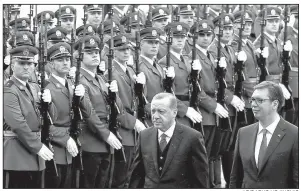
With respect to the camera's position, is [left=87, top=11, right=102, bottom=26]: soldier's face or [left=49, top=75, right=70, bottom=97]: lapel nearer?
[left=49, top=75, right=70, bottom=97]: lapel

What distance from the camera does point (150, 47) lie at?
971 cm

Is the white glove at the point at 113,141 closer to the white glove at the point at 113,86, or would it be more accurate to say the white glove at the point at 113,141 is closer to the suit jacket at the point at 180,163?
the white glove at the point at 113,86

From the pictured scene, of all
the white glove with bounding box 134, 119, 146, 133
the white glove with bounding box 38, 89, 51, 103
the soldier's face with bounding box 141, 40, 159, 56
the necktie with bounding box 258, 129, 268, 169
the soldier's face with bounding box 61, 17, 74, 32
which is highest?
the soldier's face with bounding box 61, 17, 74, 32

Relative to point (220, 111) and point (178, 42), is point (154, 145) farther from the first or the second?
point (220, 111)

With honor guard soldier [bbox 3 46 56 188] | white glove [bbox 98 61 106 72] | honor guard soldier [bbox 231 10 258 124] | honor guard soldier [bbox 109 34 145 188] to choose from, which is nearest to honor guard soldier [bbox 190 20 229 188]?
honor guard soldier [bbox 231 10 258 124]

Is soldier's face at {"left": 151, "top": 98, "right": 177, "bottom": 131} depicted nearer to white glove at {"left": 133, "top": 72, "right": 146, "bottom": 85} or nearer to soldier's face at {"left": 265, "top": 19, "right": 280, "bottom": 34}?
white glove at {"left": 133, "top": 72, "right": 146, "bottom": 85}

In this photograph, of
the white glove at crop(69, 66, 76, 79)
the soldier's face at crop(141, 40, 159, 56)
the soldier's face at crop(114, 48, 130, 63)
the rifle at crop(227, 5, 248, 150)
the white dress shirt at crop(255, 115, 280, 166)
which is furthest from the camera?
the rifle at crop(227, 5, 248, 150)

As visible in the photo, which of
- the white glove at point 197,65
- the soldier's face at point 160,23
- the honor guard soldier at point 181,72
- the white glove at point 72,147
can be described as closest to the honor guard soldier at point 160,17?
the soldier's face at point 160,23

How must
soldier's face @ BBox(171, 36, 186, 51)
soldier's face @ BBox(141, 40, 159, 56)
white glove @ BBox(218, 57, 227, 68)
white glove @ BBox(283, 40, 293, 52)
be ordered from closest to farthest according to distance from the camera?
soldier's face @ BBox(141, 40, 159, 56)
soldier's face @ BBox(171, 36, 186, 51)
white glove @ BBox(218, 57, 227, 68)
white glove @ BBox(283, 40, 293, 52)

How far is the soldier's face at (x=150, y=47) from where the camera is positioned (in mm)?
9695

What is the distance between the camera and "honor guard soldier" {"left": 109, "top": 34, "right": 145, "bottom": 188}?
9.23 metres

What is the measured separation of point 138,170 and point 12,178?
5.68 ft

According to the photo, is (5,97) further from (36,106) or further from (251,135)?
(251,135)

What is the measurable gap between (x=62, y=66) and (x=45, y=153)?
110 centimetres
